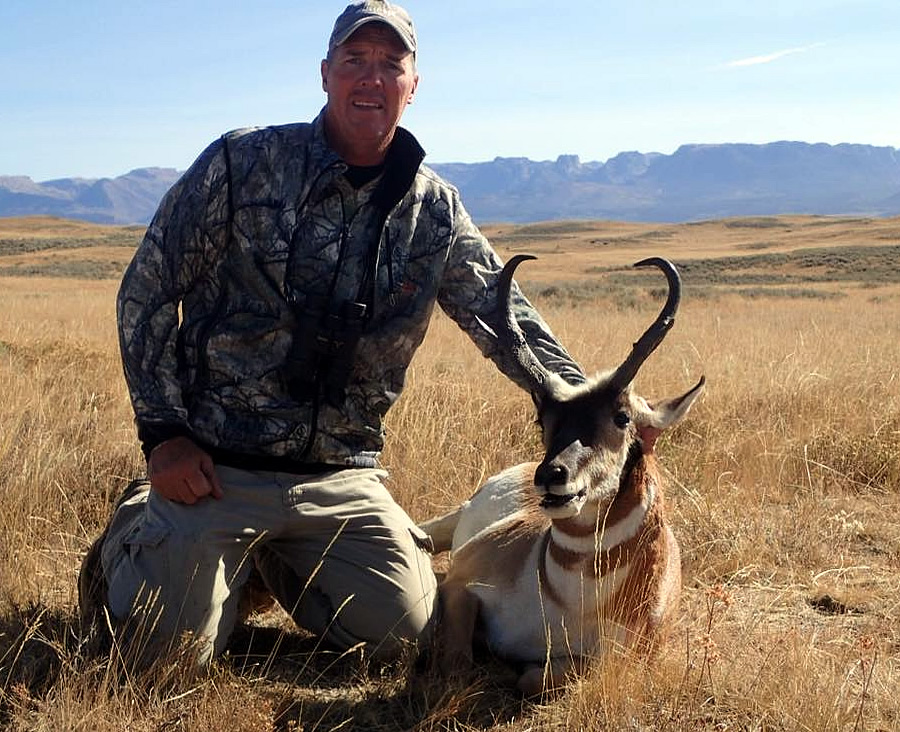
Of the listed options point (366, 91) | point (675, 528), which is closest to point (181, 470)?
point (366, 91)

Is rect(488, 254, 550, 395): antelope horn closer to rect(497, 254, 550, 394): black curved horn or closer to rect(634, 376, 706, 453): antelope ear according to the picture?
rect(497, 254, 550, 394): black curved horn

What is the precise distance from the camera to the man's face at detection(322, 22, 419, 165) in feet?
14.8

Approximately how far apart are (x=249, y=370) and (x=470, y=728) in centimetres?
182

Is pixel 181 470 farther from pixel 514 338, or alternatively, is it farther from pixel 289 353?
pixel 514 338

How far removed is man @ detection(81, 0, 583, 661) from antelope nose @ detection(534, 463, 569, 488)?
864 mm

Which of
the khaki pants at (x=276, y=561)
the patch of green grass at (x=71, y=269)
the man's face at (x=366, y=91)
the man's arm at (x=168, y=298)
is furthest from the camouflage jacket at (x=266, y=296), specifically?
the patch of green grass at (x=71, y=269)

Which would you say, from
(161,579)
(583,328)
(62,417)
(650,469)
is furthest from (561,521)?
(583,328)

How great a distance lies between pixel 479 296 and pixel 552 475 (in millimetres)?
1433

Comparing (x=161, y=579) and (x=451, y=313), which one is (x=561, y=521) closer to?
(x=451, y=313)

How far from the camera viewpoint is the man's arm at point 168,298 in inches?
170

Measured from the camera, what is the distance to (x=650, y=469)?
4309 millimetres

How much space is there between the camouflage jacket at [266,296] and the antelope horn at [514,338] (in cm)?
16

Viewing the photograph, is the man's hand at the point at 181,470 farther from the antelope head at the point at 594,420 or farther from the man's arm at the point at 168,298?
the antelope head at the point at 594,420

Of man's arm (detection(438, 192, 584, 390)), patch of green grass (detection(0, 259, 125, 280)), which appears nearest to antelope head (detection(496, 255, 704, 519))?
man's arm (detection(438, 192, 584, 390))
